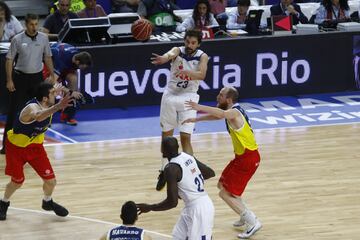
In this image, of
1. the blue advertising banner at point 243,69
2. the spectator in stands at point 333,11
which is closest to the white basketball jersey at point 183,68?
the blue advertising banner at point 243,69

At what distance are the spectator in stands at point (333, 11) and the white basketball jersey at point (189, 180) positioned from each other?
9149 millimetres

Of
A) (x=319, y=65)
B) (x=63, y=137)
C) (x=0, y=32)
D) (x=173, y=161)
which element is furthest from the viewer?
(x=319, y=65)

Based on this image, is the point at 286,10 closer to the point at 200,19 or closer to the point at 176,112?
the point at 200,19

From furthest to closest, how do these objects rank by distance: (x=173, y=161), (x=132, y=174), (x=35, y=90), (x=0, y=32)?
1. (x=0, y=32)
2. (x=132, y=174)
3. (x=35, y=90)
4. (x=173, y=161)

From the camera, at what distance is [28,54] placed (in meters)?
13.2

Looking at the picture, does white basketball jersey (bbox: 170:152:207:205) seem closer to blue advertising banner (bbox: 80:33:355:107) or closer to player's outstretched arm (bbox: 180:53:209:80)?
player's outstretched arm (bbox: 180:53:209:80)

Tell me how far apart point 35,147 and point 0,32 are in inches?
204

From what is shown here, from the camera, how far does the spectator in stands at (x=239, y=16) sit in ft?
56.5

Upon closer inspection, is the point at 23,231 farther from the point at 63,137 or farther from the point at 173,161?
the point at 63,137

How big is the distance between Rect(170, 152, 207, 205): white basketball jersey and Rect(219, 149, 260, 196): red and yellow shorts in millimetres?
1474

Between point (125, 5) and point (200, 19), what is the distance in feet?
5.77

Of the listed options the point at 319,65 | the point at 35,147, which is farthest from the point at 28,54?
the point at 319,65

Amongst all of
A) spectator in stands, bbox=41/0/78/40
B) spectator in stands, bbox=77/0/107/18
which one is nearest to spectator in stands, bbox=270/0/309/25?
spectator in stands, bbox=77/0/107/18

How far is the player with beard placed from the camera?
33.6 feet
